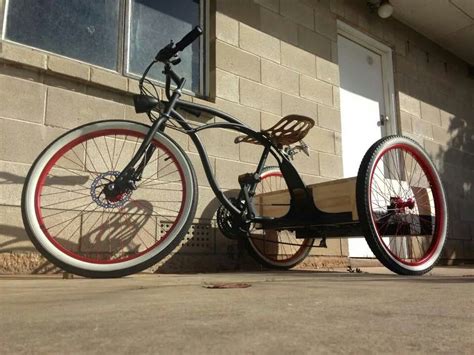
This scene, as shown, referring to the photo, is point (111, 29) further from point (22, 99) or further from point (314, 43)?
point (314, 43)

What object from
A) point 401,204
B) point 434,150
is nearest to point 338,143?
point 401,204

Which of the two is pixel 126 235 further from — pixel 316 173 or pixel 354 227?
pixel 316 173

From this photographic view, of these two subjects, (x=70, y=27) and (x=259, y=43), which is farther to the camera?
(x=259, y=43)

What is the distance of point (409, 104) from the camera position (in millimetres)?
4773

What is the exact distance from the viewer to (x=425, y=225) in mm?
2697

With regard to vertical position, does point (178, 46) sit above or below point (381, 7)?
below

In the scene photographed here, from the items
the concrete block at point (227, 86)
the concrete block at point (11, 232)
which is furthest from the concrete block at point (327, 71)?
the concrete block at point (11, 232)

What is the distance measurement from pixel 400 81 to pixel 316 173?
1745mm

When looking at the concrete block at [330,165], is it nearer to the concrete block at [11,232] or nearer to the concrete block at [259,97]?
the concrete block at [259,97]

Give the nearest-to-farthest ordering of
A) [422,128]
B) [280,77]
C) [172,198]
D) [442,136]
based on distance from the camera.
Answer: [172,198], [280,77], [422,128], [442,136]

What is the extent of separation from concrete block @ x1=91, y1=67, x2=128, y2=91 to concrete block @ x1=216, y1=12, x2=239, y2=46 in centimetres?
86

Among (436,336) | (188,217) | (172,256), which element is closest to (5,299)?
(188,217)

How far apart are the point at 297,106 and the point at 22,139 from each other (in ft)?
6.77

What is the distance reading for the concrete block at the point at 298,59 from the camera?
3709mm
